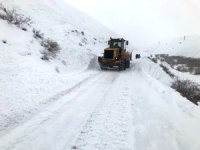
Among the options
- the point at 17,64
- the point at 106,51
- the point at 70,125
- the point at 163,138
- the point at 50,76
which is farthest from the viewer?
the point at 106,51

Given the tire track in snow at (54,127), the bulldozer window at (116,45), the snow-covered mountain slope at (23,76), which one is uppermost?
the bulldozer window at (116,45)

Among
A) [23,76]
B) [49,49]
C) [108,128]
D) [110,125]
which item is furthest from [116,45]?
[108,128]

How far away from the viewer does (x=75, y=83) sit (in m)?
15.3

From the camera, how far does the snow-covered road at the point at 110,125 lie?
6.52m

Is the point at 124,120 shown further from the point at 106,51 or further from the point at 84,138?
the point at 106,51

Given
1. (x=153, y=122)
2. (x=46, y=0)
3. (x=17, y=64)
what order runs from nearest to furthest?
(x=153, y=122), (x=17, y=64), (x=46, y=0)

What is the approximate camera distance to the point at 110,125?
790 centimetres

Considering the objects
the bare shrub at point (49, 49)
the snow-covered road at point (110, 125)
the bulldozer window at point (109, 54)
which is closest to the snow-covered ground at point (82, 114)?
the snow-covered road at point (110, 125)

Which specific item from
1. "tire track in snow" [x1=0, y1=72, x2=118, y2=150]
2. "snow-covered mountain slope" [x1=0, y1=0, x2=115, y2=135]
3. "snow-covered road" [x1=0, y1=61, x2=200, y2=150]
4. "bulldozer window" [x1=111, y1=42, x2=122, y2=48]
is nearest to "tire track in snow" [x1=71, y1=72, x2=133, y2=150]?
"snow-covered road" [x1=0, y1=61, x2=200, y2=150]

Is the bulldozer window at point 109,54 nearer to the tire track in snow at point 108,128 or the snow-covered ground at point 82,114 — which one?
the snow-covered ground at point 82,114

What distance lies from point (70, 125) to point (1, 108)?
8.02 feet

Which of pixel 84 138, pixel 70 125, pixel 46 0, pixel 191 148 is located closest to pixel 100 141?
pixel 84 138

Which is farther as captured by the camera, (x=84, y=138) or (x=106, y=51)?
(x=106, y=51)

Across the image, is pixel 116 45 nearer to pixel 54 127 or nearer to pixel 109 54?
pixel 109 54
